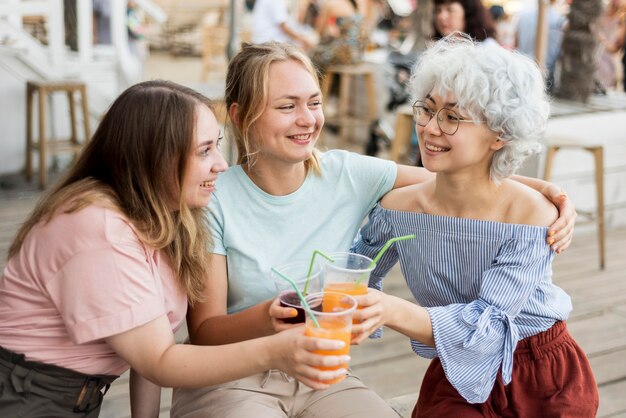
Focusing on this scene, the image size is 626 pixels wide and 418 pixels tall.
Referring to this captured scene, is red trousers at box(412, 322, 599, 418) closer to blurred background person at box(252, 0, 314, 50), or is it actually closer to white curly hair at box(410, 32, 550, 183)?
white curly hair at box(410, 32, 550, 183)

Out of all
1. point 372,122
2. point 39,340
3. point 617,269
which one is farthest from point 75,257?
point 372,122

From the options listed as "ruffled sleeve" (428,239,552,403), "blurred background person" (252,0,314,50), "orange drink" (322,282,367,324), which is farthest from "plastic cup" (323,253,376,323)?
"blurred background person" (252,0,314,50)

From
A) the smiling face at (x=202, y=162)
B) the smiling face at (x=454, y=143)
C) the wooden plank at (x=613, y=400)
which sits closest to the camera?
the smiling face at (x=202, y=162)

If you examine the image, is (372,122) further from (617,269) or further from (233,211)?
(233,211)

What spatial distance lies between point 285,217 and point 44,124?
12.3 ft

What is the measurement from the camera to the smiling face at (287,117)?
1729 mm

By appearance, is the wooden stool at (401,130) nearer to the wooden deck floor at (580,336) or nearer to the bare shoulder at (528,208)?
the wooden deck floor at (580,336)

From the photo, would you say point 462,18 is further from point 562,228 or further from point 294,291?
point 294,291

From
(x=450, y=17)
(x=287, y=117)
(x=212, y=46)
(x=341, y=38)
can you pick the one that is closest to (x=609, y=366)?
(x=287, y=117)

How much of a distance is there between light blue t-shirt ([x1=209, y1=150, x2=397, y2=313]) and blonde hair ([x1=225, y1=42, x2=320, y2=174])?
0.08 metres

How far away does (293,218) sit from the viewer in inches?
70.8

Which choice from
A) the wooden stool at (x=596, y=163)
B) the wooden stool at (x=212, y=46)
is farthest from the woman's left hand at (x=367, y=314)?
the wooden stool at (x=212, y=46)

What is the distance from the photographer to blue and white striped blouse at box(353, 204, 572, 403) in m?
1.58

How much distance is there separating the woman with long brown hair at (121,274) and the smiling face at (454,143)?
47 cm
